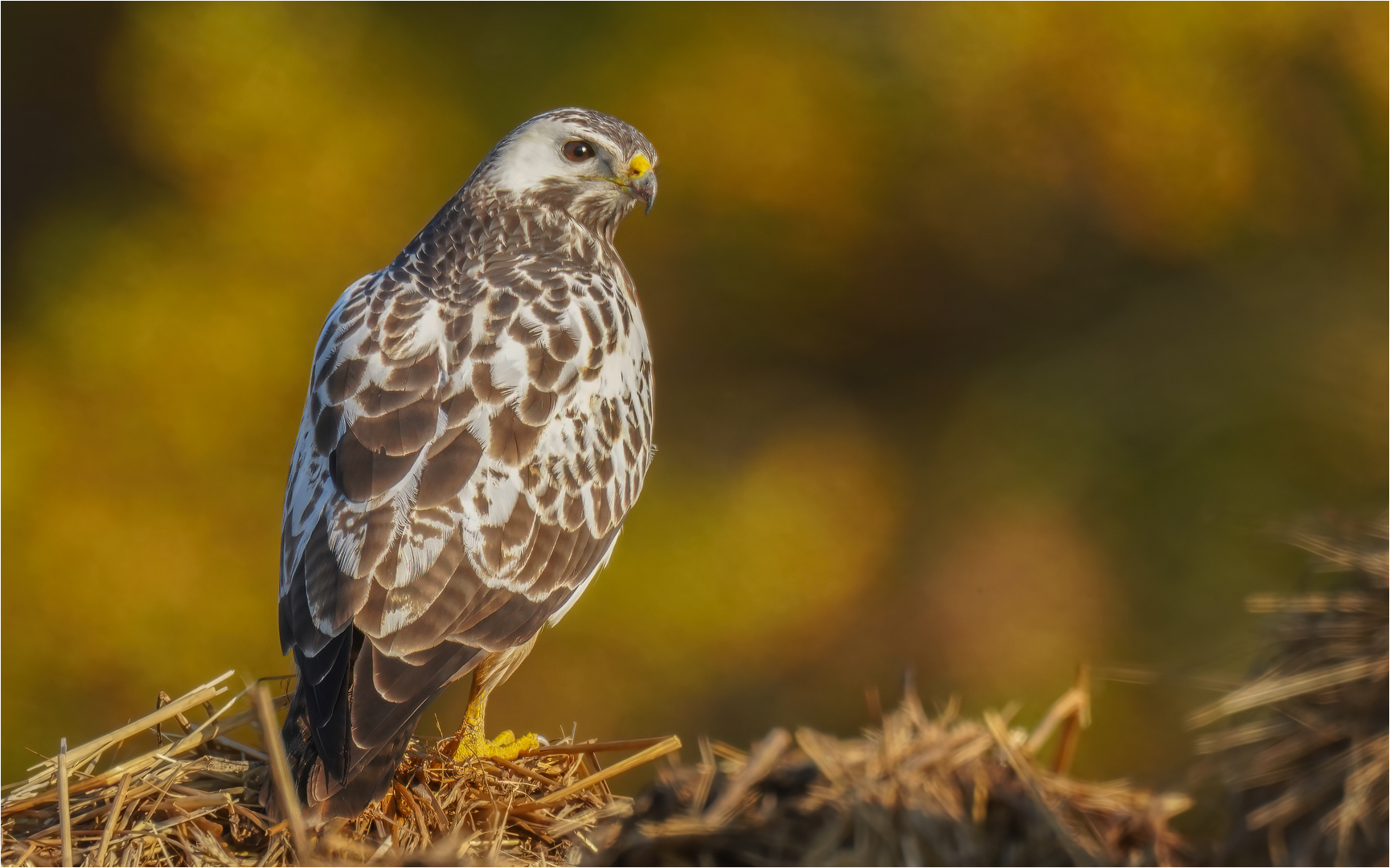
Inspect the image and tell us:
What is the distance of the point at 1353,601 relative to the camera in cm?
221

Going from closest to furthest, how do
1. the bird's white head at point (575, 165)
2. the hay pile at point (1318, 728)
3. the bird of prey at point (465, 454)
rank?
the bird of prey at point (465, 454) < the hay pile at point (1318, 728) < the bird's white head at point (575, 165)

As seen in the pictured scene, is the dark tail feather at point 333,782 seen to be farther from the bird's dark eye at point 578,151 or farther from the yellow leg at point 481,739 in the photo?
the bird's dark eye at point 578,151

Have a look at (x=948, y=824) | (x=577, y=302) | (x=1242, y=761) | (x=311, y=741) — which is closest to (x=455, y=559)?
(x=311, y=741)

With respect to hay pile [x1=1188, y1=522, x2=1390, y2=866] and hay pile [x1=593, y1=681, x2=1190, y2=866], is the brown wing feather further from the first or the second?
hay pile [x1=1188, y1=522, x2=1390, y2=866]

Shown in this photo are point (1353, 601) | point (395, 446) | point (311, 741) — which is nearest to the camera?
point (311, 741)

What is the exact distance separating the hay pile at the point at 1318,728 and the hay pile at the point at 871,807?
0.70m

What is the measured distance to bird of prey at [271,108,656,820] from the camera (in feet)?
6.06

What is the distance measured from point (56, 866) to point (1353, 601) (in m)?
2.28

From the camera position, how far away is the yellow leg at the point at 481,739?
196 centimetres

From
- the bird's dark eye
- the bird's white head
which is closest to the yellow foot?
the bird's white head

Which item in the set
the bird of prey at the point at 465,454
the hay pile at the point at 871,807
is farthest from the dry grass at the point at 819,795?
the bird of prey at the point at 465,454

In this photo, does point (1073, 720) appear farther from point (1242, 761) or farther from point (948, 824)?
point (948, 824)

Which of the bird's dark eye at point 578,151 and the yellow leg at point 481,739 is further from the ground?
the bird's dark eye at point 578,151

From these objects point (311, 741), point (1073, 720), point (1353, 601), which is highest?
point (1353, 601)
